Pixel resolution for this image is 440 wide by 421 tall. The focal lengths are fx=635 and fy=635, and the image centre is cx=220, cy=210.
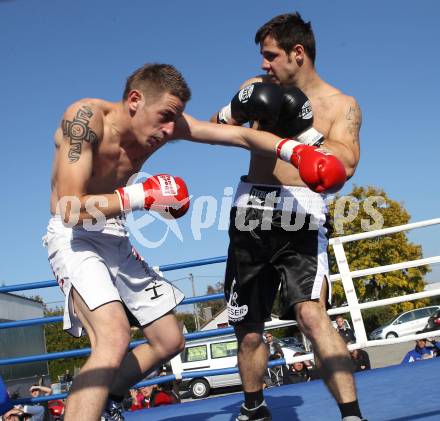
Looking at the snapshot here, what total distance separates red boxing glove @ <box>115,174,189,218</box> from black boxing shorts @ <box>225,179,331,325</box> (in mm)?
649

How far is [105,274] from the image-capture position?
249cm

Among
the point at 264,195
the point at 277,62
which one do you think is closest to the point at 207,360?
the point at 264,195

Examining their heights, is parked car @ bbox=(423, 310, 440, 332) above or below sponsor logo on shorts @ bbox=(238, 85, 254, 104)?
below

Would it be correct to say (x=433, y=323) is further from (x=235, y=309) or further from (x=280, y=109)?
(x=280, y=109)

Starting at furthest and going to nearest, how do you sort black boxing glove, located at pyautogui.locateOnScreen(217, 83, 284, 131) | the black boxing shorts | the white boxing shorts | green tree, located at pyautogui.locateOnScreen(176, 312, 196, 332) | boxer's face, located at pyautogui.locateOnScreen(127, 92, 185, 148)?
green tree, located at pyautogui.locateOnScreen(176, 312, 196, 332) → the black boxing shorts → black boxing glove, located at pyautogui.locateOnScreen(217, 83, 284, 131) → boxer's face, located at pyautogui.locateOnScreen(127, 92, 185, 148) → the white boxing shorts

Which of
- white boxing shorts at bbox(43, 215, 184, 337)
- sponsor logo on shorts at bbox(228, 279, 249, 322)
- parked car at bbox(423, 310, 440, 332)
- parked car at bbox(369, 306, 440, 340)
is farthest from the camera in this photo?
parked car at bbox(369, 306, 440, 340)

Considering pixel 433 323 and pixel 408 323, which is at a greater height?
pixel 433 323

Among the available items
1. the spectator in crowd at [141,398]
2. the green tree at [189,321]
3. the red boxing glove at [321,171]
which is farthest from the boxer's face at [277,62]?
the green tree at [189,321]

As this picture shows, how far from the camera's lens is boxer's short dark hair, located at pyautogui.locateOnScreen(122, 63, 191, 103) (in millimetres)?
2568

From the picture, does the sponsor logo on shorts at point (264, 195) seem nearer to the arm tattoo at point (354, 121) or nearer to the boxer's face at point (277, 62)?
the arm tattoo at point (354, 121)

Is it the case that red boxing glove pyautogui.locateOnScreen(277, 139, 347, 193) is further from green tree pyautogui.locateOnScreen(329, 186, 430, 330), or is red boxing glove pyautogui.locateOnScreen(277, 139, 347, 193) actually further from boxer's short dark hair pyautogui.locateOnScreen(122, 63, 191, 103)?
green tree pyautogui.locateOnScreen(329, 186, 430, 330)

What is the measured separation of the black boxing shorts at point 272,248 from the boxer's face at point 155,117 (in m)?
0.67

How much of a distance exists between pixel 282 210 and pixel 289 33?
85 cm

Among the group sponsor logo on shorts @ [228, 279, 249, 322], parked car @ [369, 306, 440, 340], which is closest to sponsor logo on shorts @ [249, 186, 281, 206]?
sponsor logo on shorts @ [228, 279, 249, 322]
